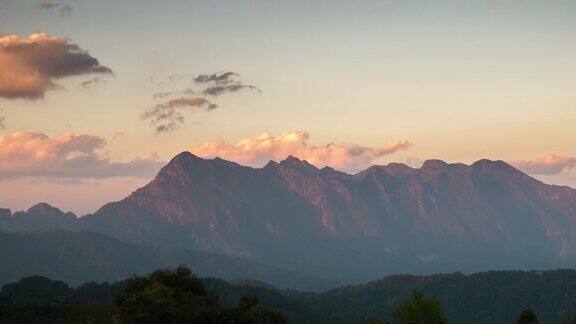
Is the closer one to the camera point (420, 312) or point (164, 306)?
point (164, 306)

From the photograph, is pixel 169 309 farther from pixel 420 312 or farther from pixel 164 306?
pixel 420 312

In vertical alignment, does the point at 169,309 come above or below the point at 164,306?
below

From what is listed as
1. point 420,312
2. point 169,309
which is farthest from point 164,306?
point 420,312

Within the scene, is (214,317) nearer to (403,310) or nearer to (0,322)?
(403,310)

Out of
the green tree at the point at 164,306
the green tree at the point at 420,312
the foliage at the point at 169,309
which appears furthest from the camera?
the green tree at the point at 420,312

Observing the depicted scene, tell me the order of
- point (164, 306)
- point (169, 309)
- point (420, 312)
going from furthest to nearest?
1. point (420, 312)
2. point (164, 306)
3. point (169, 309)

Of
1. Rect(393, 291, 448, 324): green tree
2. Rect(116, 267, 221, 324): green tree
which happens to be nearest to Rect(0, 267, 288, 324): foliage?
Rect(116, 267, 221, 324): green tree

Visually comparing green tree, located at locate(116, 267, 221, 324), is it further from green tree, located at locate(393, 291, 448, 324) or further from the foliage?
green tree, located at locate(393, 291, 448, 324)

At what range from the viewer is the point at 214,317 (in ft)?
536

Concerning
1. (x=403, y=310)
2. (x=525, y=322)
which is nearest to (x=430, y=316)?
(x=403, y=310)

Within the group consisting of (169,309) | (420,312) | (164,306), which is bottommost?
(420,312)

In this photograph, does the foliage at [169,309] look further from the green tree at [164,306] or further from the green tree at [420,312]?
the green tree at [420,312]

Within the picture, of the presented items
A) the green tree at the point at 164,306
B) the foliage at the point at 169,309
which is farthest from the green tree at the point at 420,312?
the green tree at the point at 164,306

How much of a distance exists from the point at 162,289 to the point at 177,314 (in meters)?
8.56
